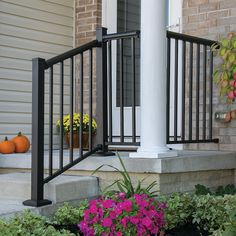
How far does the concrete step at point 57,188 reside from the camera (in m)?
3.62

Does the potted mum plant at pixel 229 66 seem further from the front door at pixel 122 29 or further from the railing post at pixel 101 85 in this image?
the front door at pixel 122 29

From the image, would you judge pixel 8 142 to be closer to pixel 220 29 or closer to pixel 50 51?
pixel 50 51

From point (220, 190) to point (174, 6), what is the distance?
2078mm

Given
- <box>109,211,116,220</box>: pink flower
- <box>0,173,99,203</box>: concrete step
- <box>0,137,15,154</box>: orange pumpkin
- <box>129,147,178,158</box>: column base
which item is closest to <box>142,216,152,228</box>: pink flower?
<box>109,211,116,220</box>: pink flower

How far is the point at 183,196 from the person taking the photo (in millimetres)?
3719

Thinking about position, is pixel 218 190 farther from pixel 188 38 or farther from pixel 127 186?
pixel 188 38

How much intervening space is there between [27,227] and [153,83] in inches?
60.4

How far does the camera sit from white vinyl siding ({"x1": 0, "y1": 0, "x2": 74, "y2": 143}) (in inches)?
215

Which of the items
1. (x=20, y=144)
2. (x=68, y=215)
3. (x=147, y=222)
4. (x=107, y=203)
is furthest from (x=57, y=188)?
(x=20, y=144)

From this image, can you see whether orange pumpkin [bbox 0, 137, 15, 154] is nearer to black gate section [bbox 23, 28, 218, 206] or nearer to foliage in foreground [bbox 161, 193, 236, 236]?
black gate section [bbox 23, 28, 218, 206]

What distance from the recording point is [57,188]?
3.60 m

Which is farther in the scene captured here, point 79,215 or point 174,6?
point 174,6

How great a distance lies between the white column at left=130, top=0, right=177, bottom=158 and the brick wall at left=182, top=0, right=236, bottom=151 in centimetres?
105

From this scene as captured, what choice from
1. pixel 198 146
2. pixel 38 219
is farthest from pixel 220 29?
pixel 38 219
